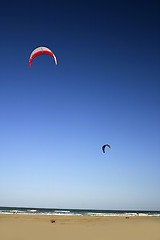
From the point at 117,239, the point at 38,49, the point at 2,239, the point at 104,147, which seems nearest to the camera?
the point at 2,239

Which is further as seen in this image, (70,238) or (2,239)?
(70,238)

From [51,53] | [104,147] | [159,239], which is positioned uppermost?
Result: [51,53]

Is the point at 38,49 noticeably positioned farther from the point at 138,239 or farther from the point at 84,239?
the point at 138,239

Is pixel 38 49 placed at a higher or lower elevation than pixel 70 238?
higher

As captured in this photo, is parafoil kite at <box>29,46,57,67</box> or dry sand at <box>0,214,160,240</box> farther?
parafoil kite at <box>29,46,57,67</box>

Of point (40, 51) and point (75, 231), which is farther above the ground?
point (40, 51)

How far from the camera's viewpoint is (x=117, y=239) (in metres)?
11.0

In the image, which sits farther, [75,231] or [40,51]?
[40,51]

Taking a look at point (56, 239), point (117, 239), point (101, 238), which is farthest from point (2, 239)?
point (117, 239)

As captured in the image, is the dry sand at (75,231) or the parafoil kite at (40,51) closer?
the dry sand at (75,231)

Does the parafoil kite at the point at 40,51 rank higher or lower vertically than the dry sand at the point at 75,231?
higher

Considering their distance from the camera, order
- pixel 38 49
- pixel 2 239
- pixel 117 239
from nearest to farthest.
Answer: pixel 2 239
pixel 117 239
pixel 38 49

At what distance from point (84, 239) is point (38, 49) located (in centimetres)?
1259

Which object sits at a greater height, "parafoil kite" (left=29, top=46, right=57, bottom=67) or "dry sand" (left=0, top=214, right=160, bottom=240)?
"parafoil kite" (left=29, top=46, right=57, bottom=67)
